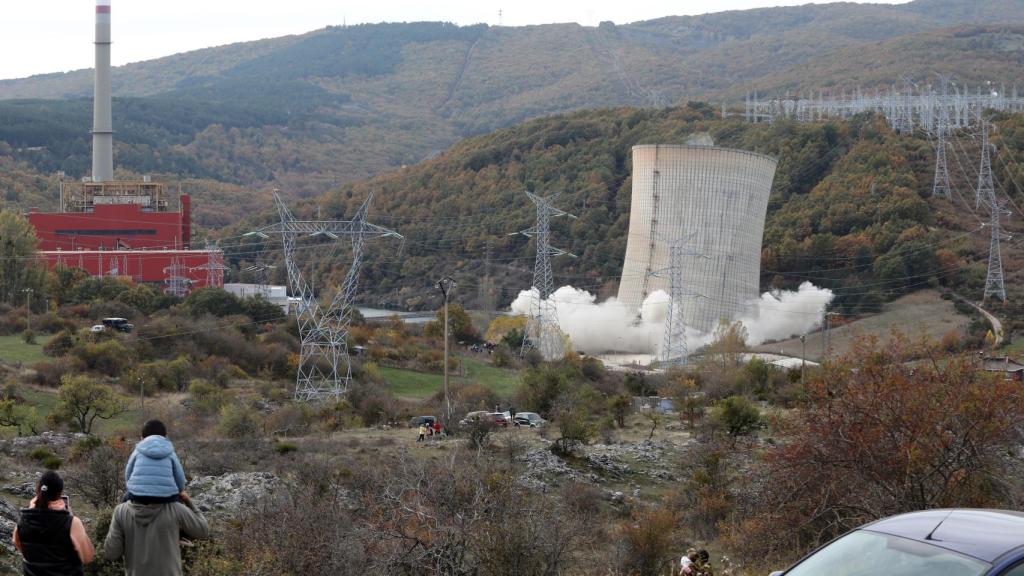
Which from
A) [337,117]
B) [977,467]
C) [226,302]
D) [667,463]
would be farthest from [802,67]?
[977,467]

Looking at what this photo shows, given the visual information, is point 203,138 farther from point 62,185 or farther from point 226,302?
point 226,302

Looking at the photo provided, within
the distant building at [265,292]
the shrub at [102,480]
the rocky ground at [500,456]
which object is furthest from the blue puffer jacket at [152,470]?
the distant building at [265,292]

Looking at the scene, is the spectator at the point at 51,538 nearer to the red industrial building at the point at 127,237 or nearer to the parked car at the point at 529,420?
the parked car at the point at 529,420

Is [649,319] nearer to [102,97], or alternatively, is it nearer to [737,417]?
[737,417]

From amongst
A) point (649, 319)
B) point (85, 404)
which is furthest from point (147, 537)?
point (649, 319)

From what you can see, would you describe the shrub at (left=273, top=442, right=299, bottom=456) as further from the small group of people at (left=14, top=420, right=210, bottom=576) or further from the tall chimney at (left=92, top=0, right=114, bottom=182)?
the tall chimney at (left=92, top=0, right=114, bottom=182)

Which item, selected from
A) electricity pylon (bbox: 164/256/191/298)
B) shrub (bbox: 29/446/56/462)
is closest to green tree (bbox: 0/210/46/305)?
electricity pylon (bbox: 164/256/191/298)
